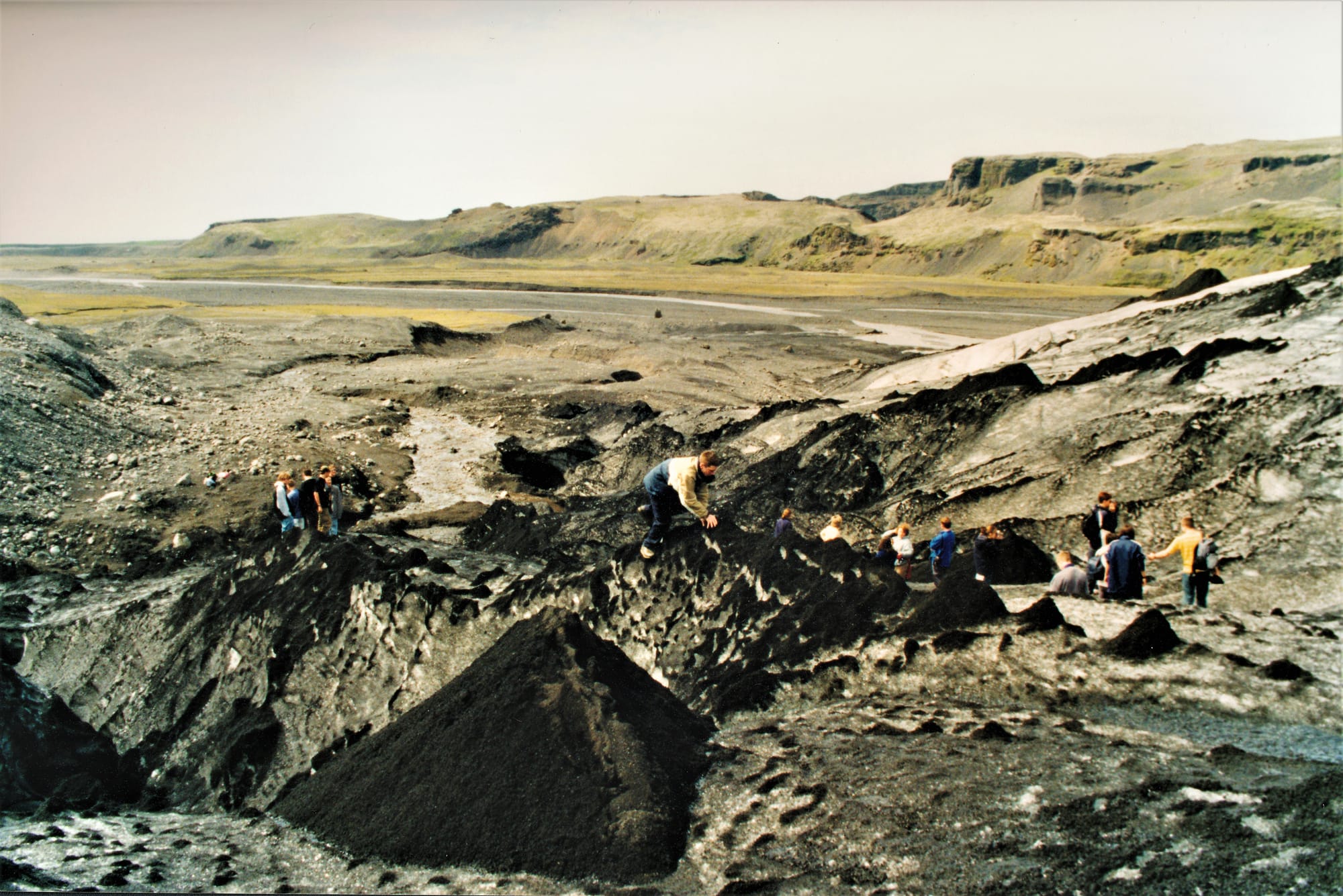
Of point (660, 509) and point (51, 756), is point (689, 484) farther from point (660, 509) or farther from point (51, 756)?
point (51, 756)

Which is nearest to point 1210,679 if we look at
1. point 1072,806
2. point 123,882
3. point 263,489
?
point 1072,806

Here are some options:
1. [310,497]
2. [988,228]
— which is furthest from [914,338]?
[988,228]

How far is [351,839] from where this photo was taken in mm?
6328

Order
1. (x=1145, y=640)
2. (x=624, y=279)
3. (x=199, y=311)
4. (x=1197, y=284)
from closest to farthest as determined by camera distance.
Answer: (x=1145, y=640), (x=1197, y=284), (x=199, y=311), (x=624, y=279)

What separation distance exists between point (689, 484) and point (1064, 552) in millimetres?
4425

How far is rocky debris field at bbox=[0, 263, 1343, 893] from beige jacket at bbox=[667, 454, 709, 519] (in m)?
1.11

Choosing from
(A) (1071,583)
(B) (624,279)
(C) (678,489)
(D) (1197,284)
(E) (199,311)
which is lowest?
(A) (1071,583)

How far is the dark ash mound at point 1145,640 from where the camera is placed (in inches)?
278

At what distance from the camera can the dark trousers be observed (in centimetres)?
875

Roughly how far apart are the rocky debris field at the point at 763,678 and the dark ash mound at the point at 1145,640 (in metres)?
0.03

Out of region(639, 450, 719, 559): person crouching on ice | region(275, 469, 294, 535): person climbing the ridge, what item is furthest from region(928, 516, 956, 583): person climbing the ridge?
region(275, 469, 294, 535): person climbing the ridge

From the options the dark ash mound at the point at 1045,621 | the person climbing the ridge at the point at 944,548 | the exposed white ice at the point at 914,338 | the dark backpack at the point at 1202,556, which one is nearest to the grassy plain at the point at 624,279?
the exposed white ice at the point at 914,338

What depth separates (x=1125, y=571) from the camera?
29.8ft

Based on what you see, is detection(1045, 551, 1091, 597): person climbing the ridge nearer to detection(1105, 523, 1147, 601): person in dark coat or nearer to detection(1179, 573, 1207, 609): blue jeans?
detection(1105, 523, 1147, 601): person in dark coat
